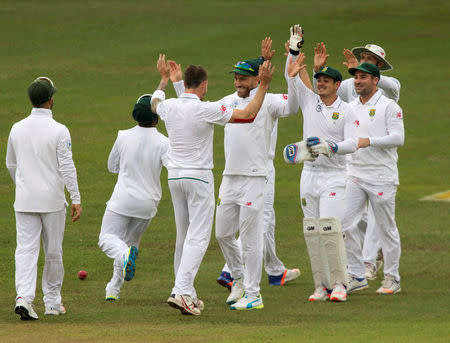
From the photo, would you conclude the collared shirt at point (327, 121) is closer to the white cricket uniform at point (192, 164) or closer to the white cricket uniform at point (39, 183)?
the white cricket uniform at point (192, 164)

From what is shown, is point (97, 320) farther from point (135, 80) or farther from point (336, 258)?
point (135, 80)

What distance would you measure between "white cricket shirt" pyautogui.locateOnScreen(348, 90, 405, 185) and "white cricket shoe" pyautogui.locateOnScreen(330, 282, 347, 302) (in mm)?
1295

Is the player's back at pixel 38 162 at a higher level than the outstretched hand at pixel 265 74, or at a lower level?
lower

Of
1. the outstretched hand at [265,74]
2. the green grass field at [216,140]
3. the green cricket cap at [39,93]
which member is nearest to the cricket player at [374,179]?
the green grass field at [216,140]

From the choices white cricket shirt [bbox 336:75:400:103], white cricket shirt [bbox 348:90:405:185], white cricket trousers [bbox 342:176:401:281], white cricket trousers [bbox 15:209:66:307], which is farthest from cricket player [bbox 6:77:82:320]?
white cricket shirt [bbox 336:75:400:103]

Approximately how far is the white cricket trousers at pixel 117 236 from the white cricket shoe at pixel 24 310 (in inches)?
47.5

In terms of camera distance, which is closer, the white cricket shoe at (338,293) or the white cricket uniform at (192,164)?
the white cricket uniform at (192,164)

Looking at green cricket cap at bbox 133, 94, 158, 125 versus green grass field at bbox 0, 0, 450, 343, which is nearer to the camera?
green grass field at bbox 0, 0, 450, 343

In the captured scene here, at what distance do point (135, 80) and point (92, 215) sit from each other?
40.2 ft

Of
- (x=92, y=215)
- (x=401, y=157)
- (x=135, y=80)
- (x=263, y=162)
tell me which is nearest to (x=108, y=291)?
(x=263, y=162)

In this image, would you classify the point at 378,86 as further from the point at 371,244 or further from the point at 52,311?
the point at 52,311

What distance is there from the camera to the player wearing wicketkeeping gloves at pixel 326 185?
10.4 metres

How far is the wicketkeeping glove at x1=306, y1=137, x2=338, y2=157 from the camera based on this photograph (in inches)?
395

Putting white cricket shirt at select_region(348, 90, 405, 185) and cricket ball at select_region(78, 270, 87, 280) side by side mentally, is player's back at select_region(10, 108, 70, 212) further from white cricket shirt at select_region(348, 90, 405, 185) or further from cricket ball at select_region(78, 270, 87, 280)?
white cricket shirt at select_region(348, 90, 405, 185)
